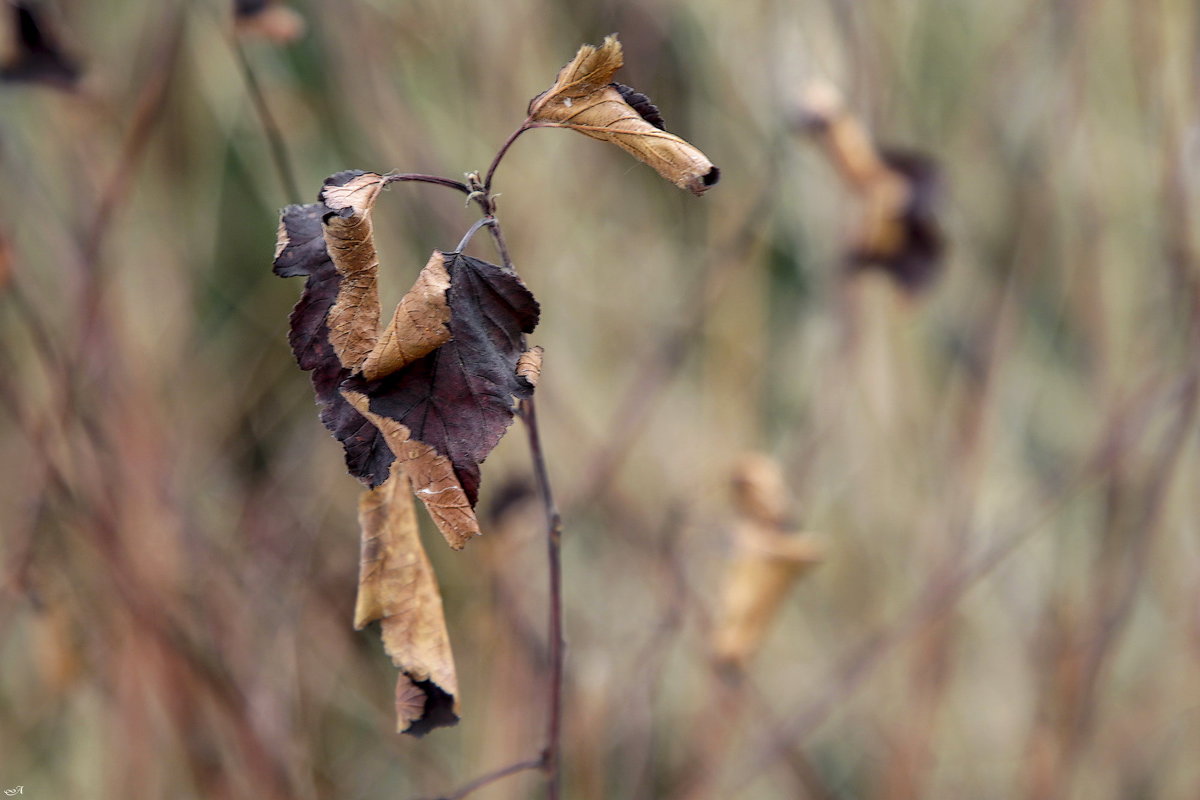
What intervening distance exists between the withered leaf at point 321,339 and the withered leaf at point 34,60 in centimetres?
47

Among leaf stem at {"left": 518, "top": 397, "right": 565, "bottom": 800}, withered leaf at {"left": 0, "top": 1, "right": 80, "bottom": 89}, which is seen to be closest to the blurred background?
withered leaf at {"left": 0, "top": 1, "right": 80, "bottom": 89}

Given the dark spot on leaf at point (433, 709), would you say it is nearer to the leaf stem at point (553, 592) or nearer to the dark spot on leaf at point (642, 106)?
the leaf stem at point (553, 592)

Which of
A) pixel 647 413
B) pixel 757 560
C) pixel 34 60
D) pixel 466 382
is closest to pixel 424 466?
pixel 466 382

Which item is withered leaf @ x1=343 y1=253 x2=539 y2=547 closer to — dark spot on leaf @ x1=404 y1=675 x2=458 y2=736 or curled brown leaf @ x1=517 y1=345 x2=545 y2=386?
curled brown leaf @ x1=517 y1=345 x2=545 y2=386

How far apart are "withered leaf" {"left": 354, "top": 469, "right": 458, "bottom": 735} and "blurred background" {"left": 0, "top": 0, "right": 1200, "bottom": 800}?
36 centimetres

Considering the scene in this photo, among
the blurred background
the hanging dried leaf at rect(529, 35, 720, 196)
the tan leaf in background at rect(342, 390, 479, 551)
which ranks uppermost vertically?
the hanging dried leaf at rect(529, 35, 720, 196)

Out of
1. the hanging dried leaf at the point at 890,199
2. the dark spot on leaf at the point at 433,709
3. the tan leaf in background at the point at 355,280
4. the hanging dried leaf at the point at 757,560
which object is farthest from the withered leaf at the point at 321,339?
the hanging dried leaf at the point at 890,199

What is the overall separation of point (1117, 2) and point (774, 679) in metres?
1.01

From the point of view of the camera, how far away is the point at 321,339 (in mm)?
284

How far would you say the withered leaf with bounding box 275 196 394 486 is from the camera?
11.0 inches

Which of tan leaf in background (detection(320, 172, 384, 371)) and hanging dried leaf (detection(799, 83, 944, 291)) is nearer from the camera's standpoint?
tan leaf in background (detection(320, 172, 384, 371))

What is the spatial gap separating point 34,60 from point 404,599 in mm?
525

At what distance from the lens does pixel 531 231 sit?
1007 mm

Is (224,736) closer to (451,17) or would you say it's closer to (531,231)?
(531,231)
